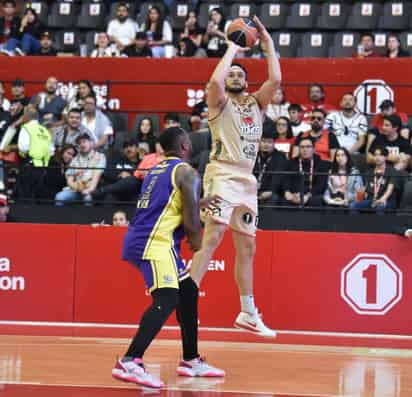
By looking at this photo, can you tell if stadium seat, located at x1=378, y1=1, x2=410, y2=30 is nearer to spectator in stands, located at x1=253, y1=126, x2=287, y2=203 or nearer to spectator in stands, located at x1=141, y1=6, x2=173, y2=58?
spectator in stands, located at x1=141, y1=6, x2=173, y2=58

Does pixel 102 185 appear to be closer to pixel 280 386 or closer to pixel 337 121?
pixel 337 121

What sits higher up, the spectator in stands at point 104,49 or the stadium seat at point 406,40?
the stadium seat at point 406,40

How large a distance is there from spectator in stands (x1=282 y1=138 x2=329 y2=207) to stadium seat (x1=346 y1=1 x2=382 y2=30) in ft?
16.6

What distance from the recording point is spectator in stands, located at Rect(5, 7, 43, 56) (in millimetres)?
17594

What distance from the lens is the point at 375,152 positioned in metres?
13.2

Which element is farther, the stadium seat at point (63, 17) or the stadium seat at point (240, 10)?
the stadium seat at point (63, 17)

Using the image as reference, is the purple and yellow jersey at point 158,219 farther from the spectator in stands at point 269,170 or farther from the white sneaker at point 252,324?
the spectator in stands at point 269,170

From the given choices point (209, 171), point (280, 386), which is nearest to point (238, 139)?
point (209, 171)

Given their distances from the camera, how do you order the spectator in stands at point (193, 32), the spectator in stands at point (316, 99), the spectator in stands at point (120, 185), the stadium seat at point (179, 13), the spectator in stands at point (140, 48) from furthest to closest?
1. the stadium seat at point (179, 13)
2. the spectator in stands at point (193, 32)
3. the spectator in stands at point (140, 48)
4. the spectator in stands at point (316, 99)
5. the spectator in stands at point (120, 185)

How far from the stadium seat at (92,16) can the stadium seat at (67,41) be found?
0.27 meters

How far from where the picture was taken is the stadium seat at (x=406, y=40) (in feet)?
55.9

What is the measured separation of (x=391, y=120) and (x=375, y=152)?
0.63 meters

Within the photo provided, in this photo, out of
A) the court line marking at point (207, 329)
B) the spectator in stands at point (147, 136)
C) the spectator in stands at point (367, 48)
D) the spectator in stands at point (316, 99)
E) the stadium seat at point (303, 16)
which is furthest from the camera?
the stadium seat at point (303, 16)

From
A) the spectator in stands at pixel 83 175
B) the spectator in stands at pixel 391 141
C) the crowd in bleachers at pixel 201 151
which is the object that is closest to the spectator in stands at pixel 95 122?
the crowd in bleachers at pixel 201 151
